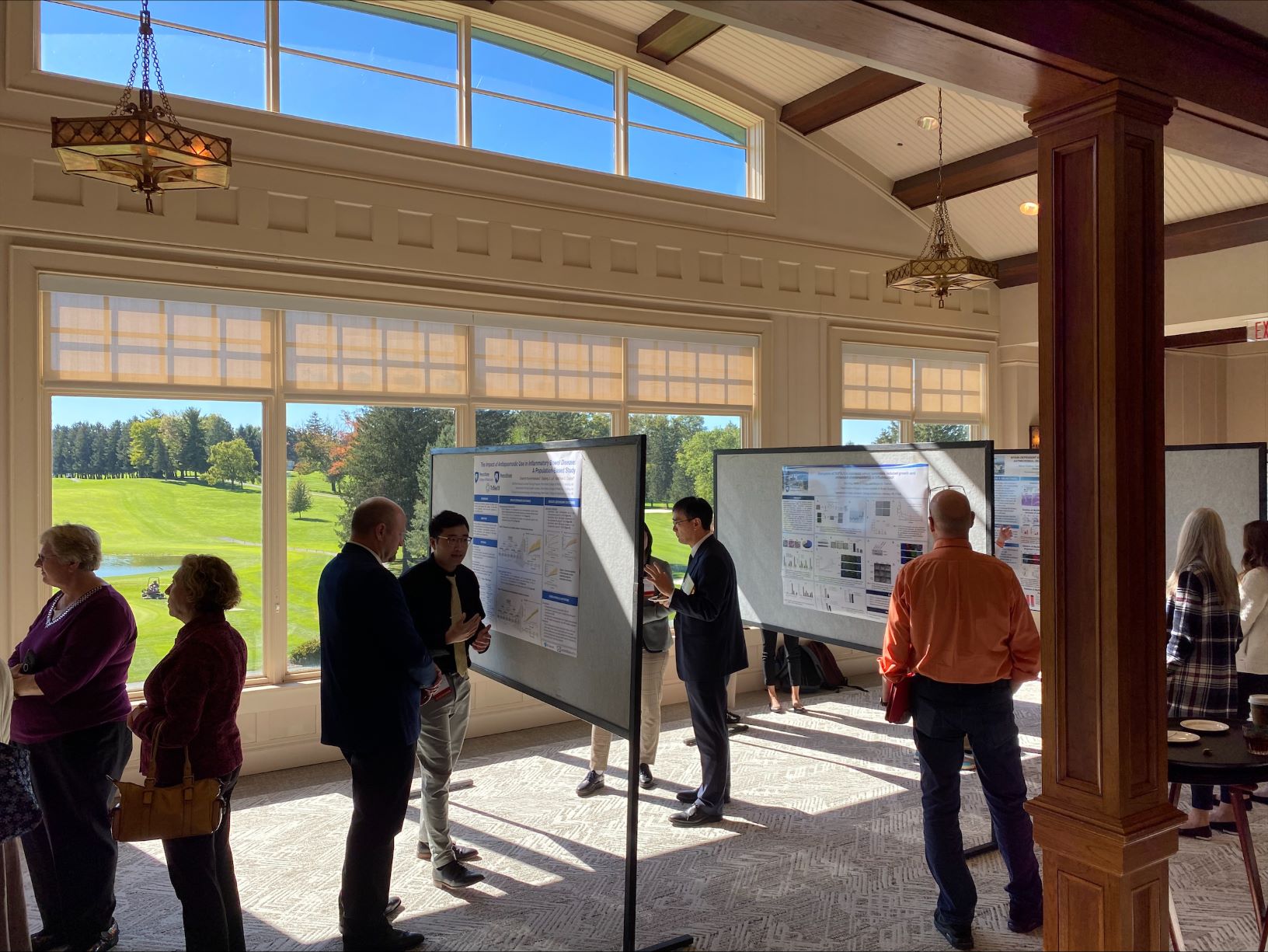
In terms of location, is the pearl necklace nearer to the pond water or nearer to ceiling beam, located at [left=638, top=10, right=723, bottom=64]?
the pond water

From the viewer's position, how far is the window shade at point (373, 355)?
225 inches

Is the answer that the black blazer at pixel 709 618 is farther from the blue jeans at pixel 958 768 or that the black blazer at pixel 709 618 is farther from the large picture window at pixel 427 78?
the large picture window at pixel 427 78

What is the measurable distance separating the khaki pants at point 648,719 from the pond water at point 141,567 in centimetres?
266

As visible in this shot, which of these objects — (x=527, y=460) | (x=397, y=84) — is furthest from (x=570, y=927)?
(x=397, y=84)

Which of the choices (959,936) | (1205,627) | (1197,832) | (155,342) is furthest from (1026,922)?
(155,342)

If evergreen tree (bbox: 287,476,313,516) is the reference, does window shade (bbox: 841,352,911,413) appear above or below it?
above

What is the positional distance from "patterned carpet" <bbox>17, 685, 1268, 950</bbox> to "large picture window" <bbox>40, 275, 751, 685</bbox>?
4.54ft

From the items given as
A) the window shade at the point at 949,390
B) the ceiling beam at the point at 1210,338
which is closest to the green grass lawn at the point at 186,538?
the window shade at the point at 949,390

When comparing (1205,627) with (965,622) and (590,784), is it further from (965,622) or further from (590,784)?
(590,784)

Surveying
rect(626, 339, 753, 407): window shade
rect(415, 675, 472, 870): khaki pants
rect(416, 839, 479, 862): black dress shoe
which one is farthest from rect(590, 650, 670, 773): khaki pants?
rect(626, 339, 753, 407): window shade

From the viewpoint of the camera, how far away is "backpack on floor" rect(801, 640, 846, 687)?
296 inches

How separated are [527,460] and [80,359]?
111 inches

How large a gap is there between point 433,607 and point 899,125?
5.77 meters

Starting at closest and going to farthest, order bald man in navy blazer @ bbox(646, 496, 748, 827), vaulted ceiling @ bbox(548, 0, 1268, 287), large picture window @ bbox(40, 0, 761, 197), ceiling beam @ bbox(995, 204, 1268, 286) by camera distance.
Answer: bald man in navy blazer @ bbox(646, 496, 748, 827), large picture window @ bbox(40, 0, 761, 197), vaulted ceiling @ bbox(548, 0, 1268, 287), ceiling beam @ bbox(995, 204, 1268, 286)
